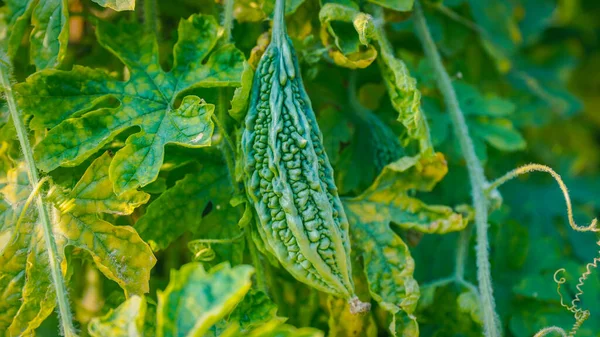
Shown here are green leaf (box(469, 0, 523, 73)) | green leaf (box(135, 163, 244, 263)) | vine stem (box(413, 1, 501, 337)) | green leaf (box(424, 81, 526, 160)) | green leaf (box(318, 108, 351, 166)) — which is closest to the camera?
green leaf (box(135, 163, 244, 263))

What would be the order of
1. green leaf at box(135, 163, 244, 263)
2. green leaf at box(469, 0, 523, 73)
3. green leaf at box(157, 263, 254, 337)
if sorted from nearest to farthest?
green leaf at box(157, 263, 254, 337), green leaf at box(135, 163, 244, 263), green leaf at box(469, 0, 523, 73)

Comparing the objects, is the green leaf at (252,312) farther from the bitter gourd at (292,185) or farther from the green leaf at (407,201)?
the green leaf at (407,201)

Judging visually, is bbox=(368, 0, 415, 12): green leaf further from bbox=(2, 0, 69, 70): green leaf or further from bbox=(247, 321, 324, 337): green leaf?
bbox=(247, 321, 324, 337): green leaf

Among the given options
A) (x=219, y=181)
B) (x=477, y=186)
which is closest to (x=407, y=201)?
(x=477, y=186)

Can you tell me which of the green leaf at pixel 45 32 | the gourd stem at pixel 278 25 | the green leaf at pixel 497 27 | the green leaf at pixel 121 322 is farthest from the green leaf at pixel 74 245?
the green leaf at pixel 497 27

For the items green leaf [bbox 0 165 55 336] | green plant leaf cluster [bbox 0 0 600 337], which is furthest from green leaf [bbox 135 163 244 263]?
green leaf [bbox 0 165 55 336]

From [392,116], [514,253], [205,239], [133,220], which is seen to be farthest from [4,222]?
[514,253]
